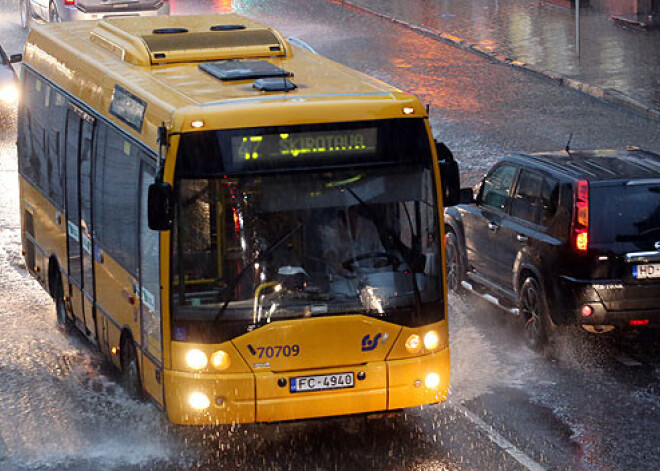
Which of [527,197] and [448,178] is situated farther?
[527,197]

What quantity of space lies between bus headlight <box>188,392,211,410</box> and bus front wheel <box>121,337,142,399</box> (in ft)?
3.77

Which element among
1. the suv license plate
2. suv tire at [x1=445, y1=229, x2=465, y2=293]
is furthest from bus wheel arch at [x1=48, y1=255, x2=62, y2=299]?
the suv license plate

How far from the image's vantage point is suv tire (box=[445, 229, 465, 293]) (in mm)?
15242

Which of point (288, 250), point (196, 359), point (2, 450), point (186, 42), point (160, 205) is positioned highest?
point (186, 42)

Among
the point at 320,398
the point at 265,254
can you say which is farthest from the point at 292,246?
the point at 320,398

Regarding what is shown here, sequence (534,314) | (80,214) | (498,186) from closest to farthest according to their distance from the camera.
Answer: (80,214), (534,314), (498,186)

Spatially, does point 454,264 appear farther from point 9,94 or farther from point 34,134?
point 9,94

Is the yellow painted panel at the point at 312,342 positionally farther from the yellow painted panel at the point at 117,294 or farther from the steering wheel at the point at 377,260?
the yellow painted panel at the point at 117,294

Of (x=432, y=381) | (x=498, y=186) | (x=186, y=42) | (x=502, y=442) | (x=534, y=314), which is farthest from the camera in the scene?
(x=498, y=186)

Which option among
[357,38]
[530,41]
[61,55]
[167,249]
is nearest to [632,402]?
[167,249]

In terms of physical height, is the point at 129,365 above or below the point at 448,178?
below

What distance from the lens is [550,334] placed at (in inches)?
516

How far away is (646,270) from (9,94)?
1752cm

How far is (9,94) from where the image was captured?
90.2ft
